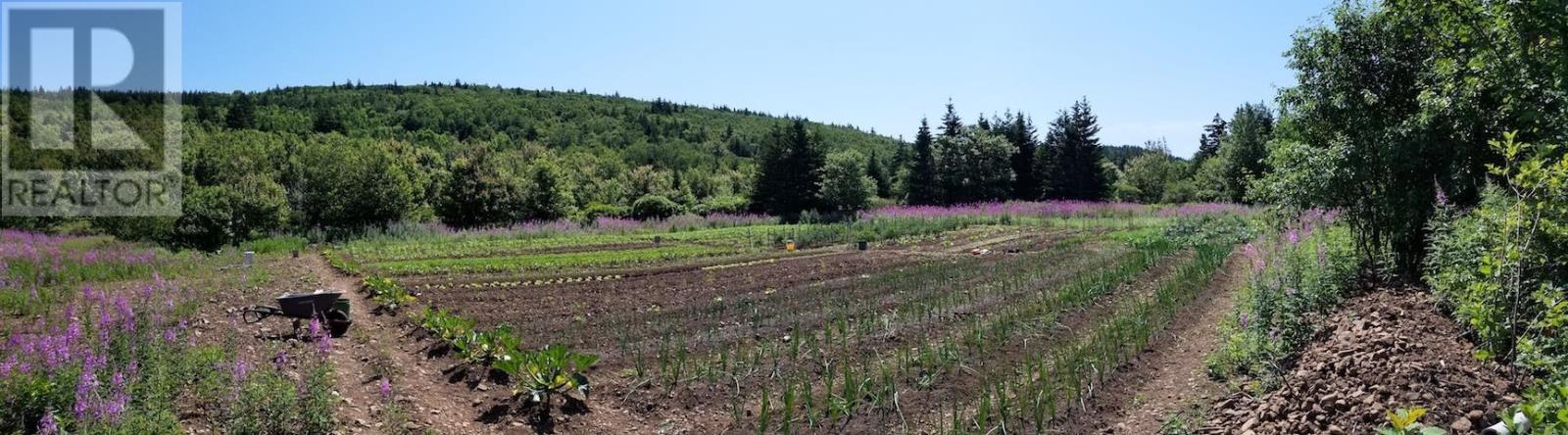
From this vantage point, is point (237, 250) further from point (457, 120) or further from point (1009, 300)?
point (457, 120)

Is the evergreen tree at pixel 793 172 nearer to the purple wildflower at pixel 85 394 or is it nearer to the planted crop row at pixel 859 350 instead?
the planted crop row at pixel 859 350

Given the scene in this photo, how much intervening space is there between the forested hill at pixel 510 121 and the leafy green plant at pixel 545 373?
65.6 m

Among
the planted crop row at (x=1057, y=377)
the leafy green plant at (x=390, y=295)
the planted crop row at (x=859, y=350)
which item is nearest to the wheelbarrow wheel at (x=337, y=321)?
the leafy green plant at (x=390, y=295)

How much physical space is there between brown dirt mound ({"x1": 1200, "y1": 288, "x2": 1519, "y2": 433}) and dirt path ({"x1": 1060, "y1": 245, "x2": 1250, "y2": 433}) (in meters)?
0.44

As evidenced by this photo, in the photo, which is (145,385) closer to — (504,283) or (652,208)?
(504,283)

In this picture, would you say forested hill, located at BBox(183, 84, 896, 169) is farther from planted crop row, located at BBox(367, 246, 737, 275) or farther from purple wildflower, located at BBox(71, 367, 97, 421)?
purple wildflower, located at BBox(71, 367, 97, 421)

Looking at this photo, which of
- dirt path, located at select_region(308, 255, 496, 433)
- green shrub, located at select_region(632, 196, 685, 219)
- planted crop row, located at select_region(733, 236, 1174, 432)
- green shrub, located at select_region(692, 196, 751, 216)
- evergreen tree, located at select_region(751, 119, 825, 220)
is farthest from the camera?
green shrub, located at select_region(692, 196, 751, 216)

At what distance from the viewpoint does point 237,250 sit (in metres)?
20.4

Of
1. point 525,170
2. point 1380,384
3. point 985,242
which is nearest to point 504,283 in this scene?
point 1380,384

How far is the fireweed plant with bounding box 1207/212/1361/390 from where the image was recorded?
5957mm

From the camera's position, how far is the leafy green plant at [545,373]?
6047 mm

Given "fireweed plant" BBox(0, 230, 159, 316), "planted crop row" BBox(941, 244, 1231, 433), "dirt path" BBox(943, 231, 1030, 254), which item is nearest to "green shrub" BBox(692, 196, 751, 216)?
"dirt path" BBox(943, 231, 1030, 254)

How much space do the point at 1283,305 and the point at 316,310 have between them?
1004cm

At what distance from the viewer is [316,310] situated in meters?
8.06
